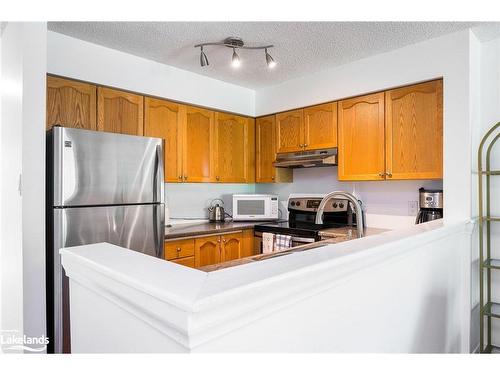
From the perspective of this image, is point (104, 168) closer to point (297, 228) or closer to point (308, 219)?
point (297, 228)

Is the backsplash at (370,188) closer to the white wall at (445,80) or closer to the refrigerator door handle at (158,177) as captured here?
the white wall at (445,80)

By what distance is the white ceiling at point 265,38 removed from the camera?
2264mm

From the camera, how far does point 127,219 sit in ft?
7.52

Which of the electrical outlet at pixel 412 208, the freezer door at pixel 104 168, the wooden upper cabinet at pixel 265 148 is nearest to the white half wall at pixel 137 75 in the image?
the wooden upper cabinet at pixel 265 148

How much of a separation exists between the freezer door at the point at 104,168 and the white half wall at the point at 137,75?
2.18 feet

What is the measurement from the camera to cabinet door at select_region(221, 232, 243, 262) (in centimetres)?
310

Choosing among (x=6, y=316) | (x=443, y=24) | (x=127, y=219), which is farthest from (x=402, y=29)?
(x=6, y=316)

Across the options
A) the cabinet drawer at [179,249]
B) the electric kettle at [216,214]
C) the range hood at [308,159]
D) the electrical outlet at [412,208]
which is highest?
the range hood at [308,159]

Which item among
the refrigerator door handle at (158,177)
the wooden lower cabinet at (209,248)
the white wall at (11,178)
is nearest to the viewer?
the white wall at (11,178)

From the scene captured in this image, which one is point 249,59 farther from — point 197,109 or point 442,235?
point 442,235

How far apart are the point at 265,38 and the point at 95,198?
1.62 meters

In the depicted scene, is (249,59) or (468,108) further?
(249,59)

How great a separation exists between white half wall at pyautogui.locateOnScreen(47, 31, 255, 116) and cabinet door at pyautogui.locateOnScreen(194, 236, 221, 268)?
4.35 ft

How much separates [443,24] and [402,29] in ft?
0.82
